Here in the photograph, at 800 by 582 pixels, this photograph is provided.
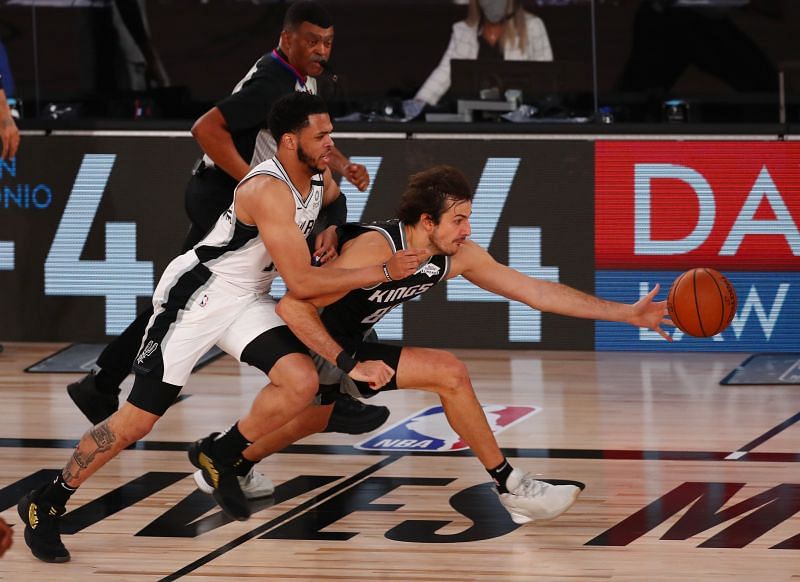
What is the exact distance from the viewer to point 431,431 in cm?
653

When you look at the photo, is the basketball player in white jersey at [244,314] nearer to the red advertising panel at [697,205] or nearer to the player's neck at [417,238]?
the player's neck at [417,238]

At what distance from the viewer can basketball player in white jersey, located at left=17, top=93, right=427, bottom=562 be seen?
4930mm

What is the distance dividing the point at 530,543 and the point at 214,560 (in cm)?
106

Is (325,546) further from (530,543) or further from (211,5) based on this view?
(211,5)

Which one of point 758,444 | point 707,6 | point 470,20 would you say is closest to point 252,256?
point 758,444

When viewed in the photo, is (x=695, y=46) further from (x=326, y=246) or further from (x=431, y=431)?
(x=326, y=246)

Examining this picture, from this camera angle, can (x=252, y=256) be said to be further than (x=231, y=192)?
No

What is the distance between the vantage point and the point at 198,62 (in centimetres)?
945

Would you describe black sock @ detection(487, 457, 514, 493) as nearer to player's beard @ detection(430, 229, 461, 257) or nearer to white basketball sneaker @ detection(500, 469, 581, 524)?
white basketball sneaker @ detection(500, 469, 581, 524)

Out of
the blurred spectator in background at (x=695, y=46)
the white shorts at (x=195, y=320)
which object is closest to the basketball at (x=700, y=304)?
the white shorts at (x=195, y=320)

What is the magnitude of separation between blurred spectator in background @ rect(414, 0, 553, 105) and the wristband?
153 inches

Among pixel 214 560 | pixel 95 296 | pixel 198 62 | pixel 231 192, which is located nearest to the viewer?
pixel 214 560

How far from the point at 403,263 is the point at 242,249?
715 millimetres

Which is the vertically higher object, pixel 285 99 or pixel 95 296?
pixel 285 99
